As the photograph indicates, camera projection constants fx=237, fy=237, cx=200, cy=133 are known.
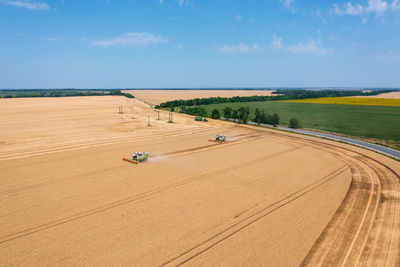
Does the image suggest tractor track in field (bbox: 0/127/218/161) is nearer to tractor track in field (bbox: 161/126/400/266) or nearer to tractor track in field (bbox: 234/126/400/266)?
tractor track in field (bbox: 161/126/400/266)

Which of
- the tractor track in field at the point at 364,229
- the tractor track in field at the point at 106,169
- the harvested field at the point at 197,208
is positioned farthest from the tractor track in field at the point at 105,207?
the tractor track in field at the point at 364,229

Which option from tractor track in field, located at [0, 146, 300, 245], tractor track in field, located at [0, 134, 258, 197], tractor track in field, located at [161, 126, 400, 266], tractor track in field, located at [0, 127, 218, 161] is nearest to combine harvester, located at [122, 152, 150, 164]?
tractor track in field, located at [0, 134, 258, 197]

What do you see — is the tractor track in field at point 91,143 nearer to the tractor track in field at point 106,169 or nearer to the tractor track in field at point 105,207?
the tractor track in field at point 106,169

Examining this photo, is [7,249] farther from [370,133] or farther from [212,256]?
[370,133]

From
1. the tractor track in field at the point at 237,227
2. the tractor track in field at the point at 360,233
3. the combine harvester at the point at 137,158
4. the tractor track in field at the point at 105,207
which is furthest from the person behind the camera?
the combine harvester at the point at 137,158

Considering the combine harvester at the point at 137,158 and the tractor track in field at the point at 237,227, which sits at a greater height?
the combine harvester at the point at 137,158

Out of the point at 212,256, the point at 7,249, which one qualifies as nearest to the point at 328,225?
the point at 212,256
